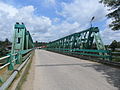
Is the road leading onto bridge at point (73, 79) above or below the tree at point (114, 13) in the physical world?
below

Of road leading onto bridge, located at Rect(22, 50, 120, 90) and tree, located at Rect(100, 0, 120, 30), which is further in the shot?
tree, located at Rect(100, 0, 120, 30)

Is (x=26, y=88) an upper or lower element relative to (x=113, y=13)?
lower

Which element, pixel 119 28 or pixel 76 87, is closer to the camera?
pixel 76 87

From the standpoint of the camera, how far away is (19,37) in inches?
448

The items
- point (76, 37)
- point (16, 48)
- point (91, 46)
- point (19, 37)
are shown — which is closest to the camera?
point (16, 48)

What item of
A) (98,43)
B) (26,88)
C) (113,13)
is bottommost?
(26,88)

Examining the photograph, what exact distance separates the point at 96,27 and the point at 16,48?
390 inches

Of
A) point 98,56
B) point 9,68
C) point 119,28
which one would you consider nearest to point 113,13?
point 119,28

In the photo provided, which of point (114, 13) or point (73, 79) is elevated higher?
point (114, 13)

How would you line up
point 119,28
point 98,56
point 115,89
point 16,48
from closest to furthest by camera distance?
point 115,89 → point 119,28 → point 16,48 → point 98,56

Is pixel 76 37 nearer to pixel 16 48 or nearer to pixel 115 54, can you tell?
pixel 115 54

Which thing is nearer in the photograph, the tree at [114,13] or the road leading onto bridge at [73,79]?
the road leading onto bridge at [73,79]

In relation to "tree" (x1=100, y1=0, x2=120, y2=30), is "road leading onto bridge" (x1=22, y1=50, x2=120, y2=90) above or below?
below

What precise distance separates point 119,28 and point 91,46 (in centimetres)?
928
